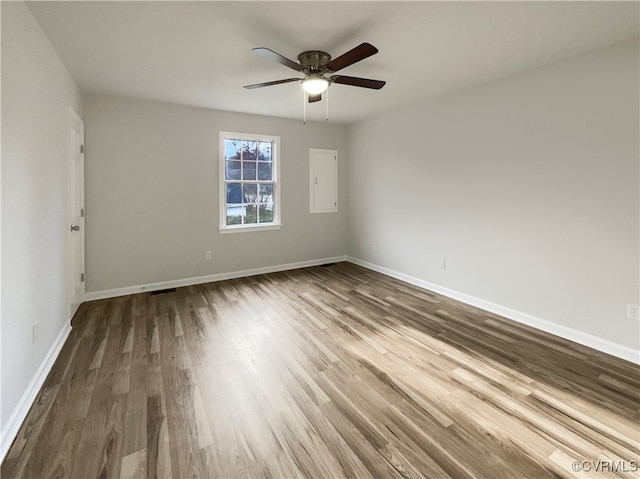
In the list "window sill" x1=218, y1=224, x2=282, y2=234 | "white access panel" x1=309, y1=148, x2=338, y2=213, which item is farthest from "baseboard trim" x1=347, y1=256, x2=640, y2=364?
"window sill" x1=218, y1=224, x2=282, y2=234

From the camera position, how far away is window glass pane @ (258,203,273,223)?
16.7ft

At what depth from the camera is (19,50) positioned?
186 cm

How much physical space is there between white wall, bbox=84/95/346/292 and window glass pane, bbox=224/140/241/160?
20 cm

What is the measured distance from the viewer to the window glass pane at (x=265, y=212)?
5.08 metres

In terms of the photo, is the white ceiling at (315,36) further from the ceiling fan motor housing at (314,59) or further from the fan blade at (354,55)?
the fan blade at (354,55)

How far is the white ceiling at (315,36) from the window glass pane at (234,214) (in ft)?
6.10

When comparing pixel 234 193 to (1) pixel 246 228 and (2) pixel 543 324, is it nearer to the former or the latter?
(1) pixel 246 228

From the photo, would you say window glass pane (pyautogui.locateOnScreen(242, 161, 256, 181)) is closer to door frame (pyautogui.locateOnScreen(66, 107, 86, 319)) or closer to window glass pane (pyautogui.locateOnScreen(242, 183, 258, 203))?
window glass pane (pyautogui.locateOnScreen(242, 183, 258, 203))

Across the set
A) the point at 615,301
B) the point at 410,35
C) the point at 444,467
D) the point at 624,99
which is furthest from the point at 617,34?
the point at 444,467

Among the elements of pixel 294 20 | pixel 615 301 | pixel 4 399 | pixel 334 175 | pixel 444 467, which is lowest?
pixel 444 467

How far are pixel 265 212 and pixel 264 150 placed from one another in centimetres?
101

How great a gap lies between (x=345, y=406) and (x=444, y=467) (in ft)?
2.04

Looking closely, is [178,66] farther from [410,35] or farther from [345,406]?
[345,406]

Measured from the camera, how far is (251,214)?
5.00m
